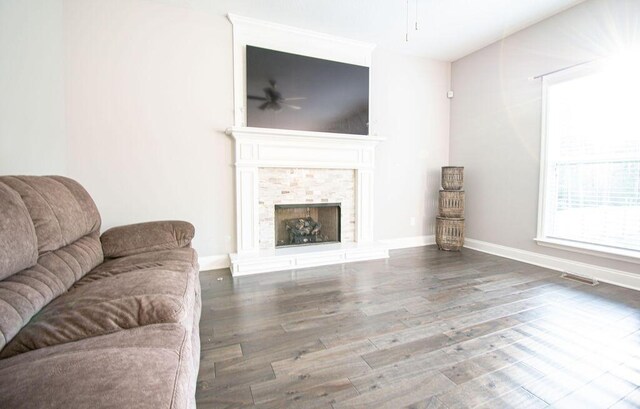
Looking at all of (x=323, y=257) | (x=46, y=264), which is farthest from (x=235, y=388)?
(x=323, y=257)

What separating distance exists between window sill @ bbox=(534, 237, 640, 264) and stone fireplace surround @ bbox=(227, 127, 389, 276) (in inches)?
73.9

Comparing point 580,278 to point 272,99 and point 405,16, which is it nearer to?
point 405,16

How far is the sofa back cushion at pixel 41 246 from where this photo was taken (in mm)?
1046

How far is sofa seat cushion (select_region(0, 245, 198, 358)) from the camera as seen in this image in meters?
0.99

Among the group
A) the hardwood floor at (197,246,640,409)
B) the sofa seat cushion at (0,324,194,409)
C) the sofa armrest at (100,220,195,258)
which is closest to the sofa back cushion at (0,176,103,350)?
the sofa armrest at (100,220,195,258)

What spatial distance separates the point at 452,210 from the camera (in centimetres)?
411

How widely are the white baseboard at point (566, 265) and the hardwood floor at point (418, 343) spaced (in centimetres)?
23

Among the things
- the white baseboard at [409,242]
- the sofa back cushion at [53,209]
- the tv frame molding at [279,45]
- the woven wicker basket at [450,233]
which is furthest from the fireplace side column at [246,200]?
the woven wicker basket at [450,233]

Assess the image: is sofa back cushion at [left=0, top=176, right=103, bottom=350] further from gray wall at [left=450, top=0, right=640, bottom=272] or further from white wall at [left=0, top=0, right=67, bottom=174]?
gray wall at [left=450, top=0, right=640, bottom=272]

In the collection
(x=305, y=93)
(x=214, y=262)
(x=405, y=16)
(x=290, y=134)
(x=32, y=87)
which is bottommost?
(x=214, y=262)

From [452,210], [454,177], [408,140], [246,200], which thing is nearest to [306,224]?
[246,200]

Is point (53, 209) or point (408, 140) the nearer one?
point (53, 209)

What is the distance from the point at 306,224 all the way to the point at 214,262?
49.6 inches

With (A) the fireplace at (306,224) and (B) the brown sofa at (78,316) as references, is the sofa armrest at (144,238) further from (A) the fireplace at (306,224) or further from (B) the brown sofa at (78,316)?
(A) the fireplace at (306,224)
